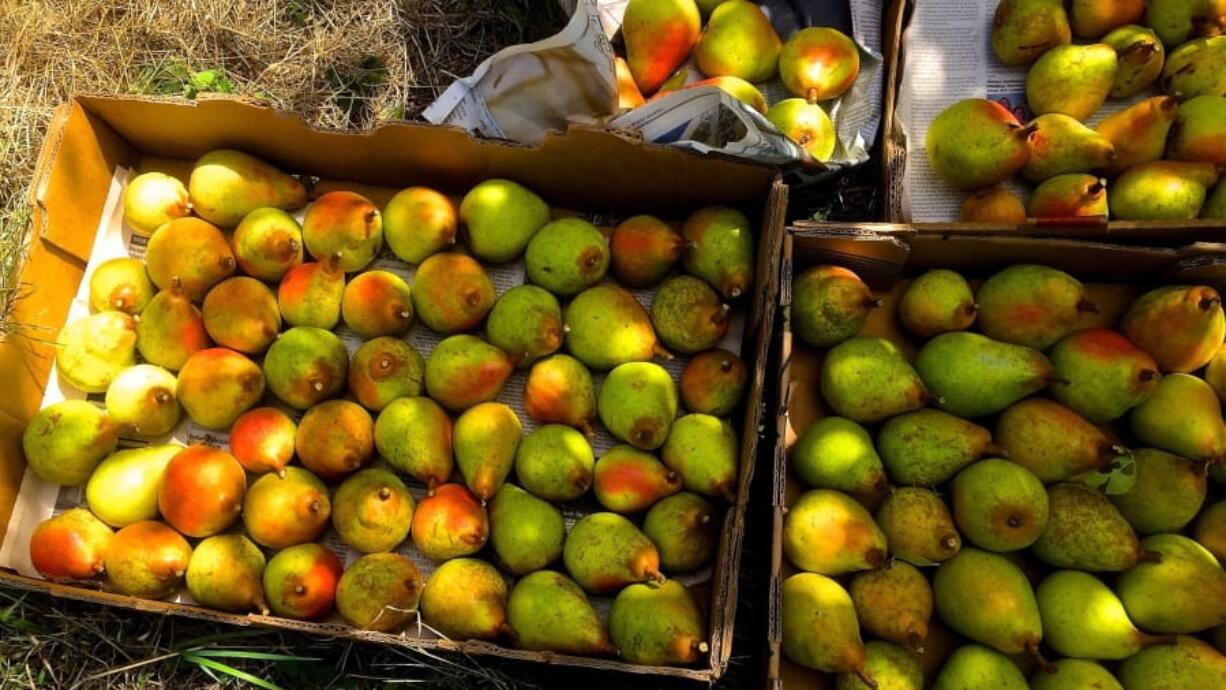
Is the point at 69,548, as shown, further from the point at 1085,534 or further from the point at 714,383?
the point at 1085,534

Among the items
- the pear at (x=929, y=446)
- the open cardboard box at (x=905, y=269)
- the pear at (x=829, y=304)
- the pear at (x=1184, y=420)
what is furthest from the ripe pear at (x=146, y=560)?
the pear at (x=1184, y=420)

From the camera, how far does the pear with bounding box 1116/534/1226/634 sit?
196 centimetres

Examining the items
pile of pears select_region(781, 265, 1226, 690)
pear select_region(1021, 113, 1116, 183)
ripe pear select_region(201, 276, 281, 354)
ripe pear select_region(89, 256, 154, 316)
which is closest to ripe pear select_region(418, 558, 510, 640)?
pile of pears select_region(781, 265, 1226, 690)

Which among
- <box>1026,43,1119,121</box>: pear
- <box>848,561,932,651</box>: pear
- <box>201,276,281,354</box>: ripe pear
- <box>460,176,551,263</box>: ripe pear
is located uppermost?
<box>1026,43,1119,121</box>: pear

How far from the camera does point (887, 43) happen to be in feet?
8.75

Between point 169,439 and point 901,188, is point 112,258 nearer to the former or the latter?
point 169,439

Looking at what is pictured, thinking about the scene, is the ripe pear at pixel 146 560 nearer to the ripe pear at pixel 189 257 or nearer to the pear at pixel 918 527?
the ripe pear at pixel 189 257

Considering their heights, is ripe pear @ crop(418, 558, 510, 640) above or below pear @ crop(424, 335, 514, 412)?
below

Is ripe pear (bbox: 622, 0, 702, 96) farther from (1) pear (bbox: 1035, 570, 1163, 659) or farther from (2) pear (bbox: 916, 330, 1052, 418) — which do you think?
(1) pear (bbox: 1035, 570, 1163, 659)

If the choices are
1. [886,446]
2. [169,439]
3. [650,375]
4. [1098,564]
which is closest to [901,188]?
[886,446]

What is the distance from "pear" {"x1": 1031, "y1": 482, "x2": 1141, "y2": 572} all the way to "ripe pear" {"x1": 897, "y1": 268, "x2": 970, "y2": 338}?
1.53 ft

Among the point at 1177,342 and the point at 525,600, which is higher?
the point at 1177,342

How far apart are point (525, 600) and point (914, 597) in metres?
0.89

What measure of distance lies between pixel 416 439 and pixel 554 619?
553 mm
